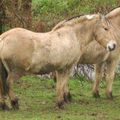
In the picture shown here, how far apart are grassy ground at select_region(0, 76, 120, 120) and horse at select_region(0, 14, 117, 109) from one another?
15.2 inches

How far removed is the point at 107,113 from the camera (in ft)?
31.1

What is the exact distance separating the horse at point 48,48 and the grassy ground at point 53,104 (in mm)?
387

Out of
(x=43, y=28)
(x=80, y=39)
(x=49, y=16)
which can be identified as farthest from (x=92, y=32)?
(x=49, y=16)

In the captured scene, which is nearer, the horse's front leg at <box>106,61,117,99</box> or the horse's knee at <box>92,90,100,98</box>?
the horse's front leg at <box>106,61,117,99</box>

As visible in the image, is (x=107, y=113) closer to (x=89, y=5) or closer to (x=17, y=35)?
(x=17, y=35)

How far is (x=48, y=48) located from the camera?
902 centimetres

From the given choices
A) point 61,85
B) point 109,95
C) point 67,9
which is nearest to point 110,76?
point 109,95

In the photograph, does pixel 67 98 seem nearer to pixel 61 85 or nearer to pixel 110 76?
pixel 61 85

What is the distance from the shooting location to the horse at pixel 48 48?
8.82 m

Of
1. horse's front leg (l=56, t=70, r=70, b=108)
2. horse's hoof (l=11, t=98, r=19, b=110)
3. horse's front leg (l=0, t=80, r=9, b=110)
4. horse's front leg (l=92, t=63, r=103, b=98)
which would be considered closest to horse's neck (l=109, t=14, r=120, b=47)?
horse's front leg (l=92, t=63, r=103, b=98)

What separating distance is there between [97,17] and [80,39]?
1.92 feet

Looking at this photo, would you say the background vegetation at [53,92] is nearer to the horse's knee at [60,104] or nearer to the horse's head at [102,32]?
the horse's knee at [60,104]

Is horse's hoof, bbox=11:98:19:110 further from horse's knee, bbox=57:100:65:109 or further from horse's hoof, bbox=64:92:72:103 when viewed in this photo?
horse's hoof, bbox=64:92:72:103

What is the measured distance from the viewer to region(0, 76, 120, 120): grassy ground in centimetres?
887
